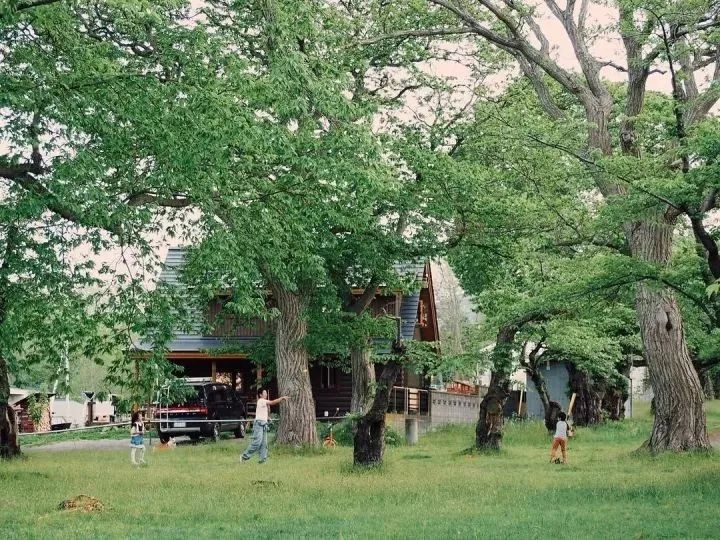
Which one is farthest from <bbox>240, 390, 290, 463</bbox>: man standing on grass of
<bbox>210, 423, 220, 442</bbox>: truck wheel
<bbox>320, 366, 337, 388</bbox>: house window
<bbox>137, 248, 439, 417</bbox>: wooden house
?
<bbox>320, 366, 337, 388</bbox>: house window

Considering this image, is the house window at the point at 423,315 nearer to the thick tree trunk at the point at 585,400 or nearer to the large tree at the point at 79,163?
the thick tree trunk at the point at 585,400

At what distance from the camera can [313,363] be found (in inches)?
1727

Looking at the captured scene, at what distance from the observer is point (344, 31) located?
83.3 feet

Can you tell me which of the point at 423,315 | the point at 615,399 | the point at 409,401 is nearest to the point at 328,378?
the point at 409,401

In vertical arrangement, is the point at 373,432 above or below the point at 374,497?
above

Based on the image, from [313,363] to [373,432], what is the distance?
22.1m

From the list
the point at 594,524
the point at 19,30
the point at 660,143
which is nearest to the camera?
the point at 594,524

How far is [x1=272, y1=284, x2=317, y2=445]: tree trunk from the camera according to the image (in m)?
30.4

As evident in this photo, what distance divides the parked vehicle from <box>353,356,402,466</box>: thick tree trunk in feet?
45.4

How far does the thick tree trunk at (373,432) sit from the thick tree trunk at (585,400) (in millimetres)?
21703

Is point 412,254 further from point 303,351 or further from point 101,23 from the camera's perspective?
point 101,23

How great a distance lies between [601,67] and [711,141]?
10639 millimetres

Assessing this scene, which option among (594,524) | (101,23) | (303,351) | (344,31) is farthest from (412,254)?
(594,524)

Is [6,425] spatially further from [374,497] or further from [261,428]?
[374,497]
